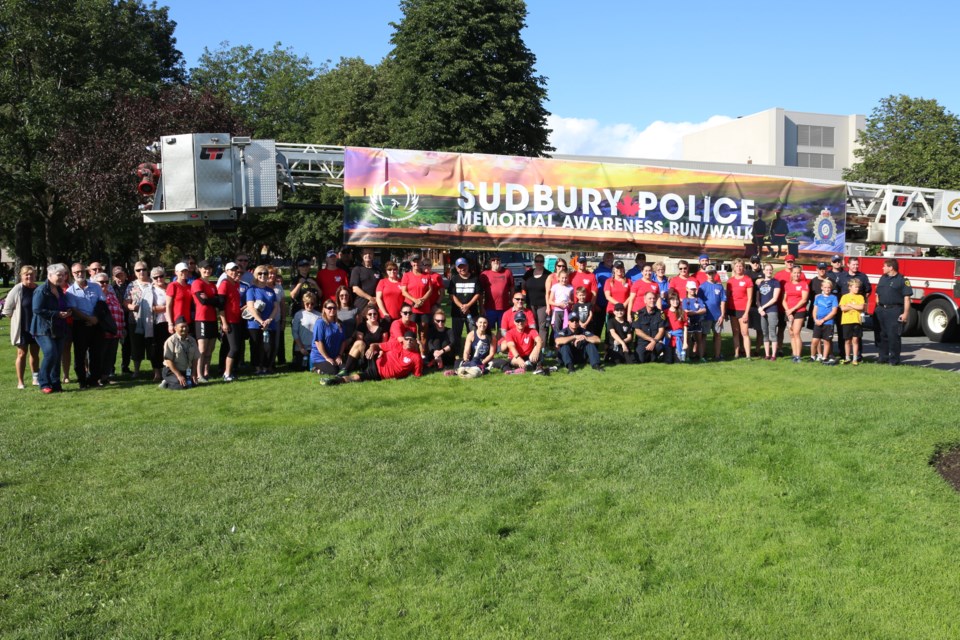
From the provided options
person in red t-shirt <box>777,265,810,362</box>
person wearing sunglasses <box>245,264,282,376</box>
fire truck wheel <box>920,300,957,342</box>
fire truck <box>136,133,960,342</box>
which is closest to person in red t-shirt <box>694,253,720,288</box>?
person in red t-shirt <box>777,265,810,362</box>

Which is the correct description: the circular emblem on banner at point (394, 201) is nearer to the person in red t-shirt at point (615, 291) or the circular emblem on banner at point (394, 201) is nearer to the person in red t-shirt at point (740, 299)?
the person in red t-shirt at point (615, 291)

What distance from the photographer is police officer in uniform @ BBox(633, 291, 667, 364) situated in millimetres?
12250

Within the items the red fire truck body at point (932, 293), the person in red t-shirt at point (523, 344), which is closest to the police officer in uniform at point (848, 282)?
the red fire truck body at point (932, 293)

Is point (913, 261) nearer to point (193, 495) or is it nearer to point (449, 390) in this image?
point (449, 390)

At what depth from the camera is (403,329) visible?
11.4 m

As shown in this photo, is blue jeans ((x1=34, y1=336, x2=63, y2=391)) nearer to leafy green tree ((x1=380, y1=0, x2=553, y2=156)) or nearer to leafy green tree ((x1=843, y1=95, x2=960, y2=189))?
leafy green tree ((x1=380, y1=0, x2=553, y2=156))

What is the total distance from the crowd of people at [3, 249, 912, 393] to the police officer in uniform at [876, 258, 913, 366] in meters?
0.02

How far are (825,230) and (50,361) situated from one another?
12420 mm

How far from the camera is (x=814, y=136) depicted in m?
84.3

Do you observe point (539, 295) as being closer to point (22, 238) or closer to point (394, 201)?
point (394, 201)

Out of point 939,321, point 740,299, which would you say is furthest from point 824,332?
point 939,321

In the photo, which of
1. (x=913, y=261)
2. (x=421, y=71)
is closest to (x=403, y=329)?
(x=913, y=261)

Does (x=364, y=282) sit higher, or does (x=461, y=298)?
(x=364, y=282)

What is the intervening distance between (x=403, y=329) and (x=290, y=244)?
93.2 ft
